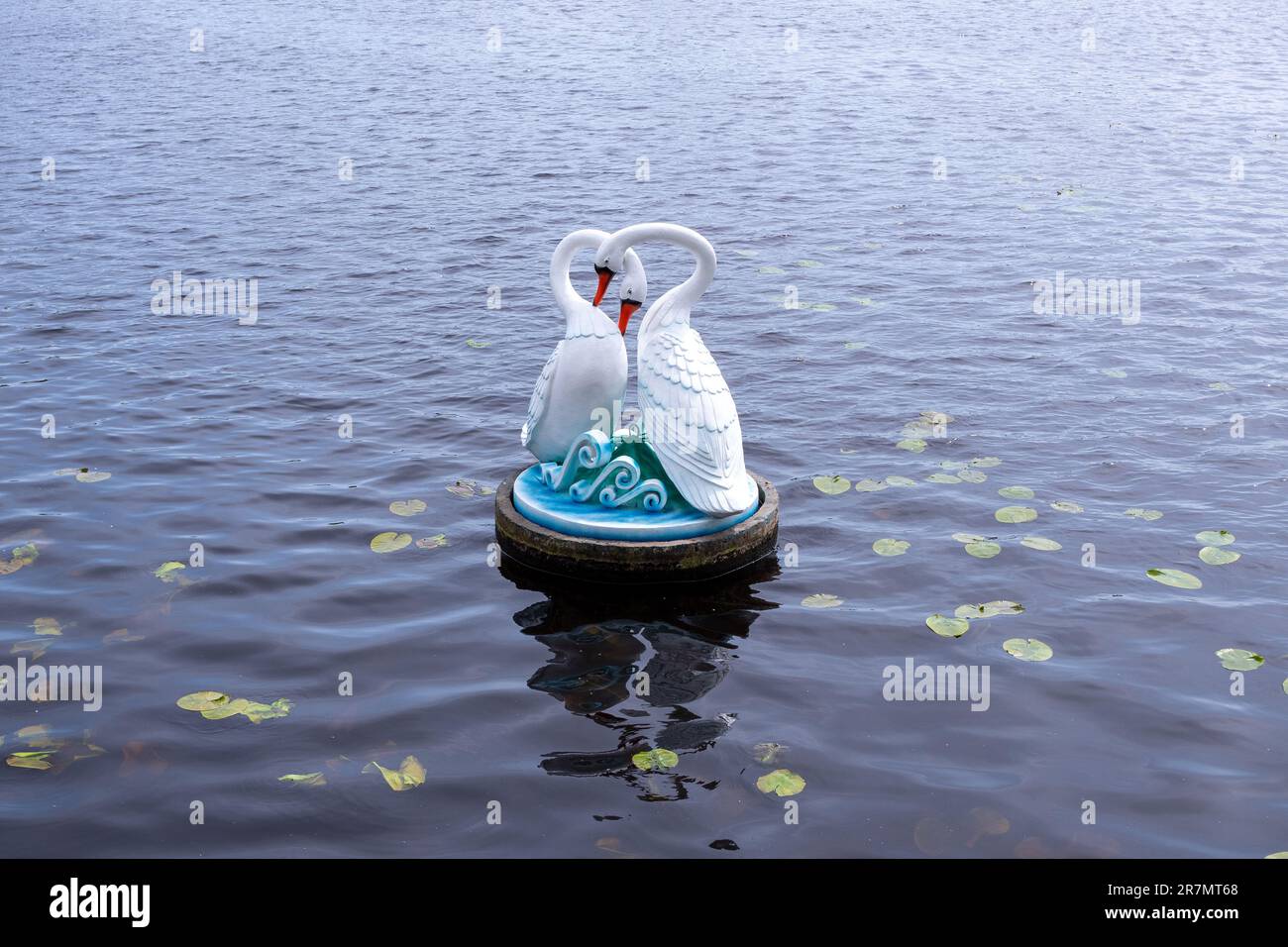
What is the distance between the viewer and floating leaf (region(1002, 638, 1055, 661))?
721 centimetres

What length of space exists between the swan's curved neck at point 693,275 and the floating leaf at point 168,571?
3381 mm

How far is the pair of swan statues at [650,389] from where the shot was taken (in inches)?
303

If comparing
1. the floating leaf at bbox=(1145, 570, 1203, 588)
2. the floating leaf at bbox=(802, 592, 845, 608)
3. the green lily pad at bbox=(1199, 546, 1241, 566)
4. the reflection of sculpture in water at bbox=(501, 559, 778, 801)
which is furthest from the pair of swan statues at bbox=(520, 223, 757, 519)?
the green lily pad at bbox=(1199, 546, 1241, 566)

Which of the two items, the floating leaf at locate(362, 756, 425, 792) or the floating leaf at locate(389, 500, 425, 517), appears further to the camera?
the floating leaf at locate(389, 500, 425, 517)

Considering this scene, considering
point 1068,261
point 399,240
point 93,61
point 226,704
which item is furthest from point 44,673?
point 93,61

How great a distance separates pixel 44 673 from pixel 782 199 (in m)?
12.0

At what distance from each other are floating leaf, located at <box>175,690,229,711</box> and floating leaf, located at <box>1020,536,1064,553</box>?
5119 millimetres

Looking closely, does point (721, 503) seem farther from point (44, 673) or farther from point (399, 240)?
point (399, 240)

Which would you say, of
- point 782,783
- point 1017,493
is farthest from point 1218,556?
point 782,783

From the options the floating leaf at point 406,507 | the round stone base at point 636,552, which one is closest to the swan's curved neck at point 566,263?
the round stone base at point 636,552

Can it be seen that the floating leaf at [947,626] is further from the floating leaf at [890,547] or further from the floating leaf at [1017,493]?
the floating leaf at [1017,493]

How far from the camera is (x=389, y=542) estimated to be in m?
8.55

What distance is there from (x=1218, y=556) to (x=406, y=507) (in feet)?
18.0

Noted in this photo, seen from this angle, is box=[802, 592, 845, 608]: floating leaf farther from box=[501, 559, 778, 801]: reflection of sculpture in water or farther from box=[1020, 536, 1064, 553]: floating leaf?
box=[1020, 536, 1064, 553]: floating leaf
